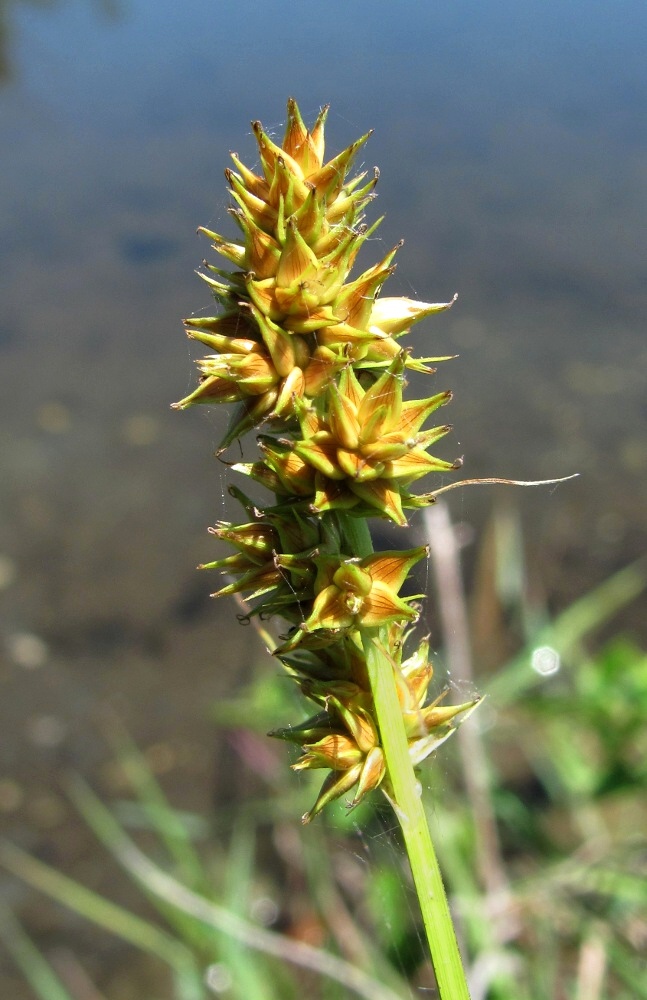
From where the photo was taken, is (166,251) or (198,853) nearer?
(198,853)

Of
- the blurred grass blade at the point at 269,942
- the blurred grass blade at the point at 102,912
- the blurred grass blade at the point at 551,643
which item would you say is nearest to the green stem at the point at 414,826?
the blurred grass blade at the point at 269,942

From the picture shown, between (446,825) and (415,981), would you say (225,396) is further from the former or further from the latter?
(415,981)

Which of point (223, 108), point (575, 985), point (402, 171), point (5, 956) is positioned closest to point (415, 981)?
point (575, 985)

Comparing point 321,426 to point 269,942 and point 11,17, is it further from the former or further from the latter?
point 11,17

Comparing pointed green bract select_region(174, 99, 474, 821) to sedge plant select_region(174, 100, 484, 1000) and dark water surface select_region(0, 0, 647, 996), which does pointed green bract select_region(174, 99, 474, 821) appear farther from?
dark water surface select_region(0, 0, 647, 996)

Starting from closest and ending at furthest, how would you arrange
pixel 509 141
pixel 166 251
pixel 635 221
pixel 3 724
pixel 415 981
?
pixel 415 981, pixel 3 724, pixel 635 221, pixel 166 251, pixel 509 141

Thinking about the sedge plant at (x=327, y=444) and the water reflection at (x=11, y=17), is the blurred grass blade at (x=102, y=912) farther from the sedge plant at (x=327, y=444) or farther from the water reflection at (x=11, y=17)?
the water reflection at (x=11, y=17)
